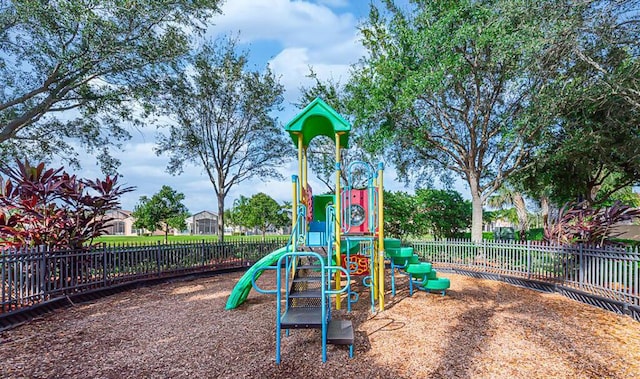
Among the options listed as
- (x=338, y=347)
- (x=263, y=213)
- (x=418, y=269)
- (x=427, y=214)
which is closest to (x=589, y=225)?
(x=418, y=269)

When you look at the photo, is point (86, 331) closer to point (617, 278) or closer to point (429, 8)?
point (617, 278)

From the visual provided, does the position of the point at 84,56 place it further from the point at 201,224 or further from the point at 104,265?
the point at 201,224

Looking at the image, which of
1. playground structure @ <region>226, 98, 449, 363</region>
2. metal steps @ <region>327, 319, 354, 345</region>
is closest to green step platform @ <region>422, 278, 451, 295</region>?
playground structure @ <region>226, 98, 449, 363</region>

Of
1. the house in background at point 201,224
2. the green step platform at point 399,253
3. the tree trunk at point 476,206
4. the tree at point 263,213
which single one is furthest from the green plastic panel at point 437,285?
the house in background at point 201,224

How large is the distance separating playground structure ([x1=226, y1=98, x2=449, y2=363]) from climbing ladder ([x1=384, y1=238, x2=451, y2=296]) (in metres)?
0.02

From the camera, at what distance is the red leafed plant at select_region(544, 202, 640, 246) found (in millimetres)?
8211

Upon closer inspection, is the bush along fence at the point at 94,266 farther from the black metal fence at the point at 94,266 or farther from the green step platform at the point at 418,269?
the green step platform at the point at 418,269

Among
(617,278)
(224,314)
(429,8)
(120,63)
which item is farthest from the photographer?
(429,8)

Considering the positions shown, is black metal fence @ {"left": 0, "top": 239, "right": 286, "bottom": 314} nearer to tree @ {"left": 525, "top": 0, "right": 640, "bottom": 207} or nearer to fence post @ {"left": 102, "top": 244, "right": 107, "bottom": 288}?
fence post @ {"left": 102, "top": 244, "right": 107, "bottom": 288}

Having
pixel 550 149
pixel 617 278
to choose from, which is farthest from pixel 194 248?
pixel 550 149

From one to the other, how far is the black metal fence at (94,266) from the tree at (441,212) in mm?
8903

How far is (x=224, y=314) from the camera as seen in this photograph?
612 centimetres

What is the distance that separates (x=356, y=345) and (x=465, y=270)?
26.1 feet

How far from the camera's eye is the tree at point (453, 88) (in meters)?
10.5
